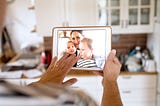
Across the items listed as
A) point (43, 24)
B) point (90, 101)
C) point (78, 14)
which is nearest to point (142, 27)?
point (78, 14)

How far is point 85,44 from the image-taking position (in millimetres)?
1401

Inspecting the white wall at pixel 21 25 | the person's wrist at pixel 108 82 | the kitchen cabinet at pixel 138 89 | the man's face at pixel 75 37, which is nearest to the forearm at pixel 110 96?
the person's wrist at pixel 108 82

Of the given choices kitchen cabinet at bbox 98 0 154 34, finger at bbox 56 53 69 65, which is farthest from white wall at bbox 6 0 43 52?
finger at bbox 56 53 69 65

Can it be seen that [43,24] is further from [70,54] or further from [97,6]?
[70,54]

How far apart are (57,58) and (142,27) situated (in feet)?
5.38

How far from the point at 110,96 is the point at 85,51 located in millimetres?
387

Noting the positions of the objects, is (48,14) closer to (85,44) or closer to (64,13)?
(64,13)

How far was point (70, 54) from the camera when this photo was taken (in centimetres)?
130

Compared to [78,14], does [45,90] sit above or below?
below

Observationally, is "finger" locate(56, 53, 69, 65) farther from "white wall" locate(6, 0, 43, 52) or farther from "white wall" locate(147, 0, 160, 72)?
"white wall" locate(6, 0, 43, 52)

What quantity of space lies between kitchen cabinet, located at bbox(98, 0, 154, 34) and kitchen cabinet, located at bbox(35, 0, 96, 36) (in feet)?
0.37

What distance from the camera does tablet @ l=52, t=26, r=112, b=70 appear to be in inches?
51.8

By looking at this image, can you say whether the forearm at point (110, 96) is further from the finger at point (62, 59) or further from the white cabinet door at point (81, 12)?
the white cabinet door at point (81, 12)

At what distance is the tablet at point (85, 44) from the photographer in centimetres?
131
